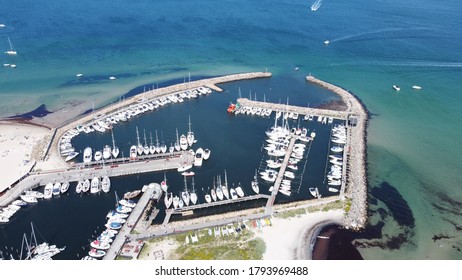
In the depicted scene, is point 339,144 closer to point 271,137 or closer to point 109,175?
point 271,137

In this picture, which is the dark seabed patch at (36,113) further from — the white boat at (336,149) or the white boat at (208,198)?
the white boat at (336,149)

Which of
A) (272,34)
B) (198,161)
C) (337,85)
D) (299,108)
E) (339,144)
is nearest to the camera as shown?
(198,161)

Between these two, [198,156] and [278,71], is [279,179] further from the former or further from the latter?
[278,71]

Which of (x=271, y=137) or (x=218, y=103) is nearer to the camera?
(x=271, y=137)

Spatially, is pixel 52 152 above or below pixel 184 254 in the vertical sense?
above

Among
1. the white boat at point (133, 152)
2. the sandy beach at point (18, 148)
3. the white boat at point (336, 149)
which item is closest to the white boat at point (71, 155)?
the sandy beach at point (18, 148)

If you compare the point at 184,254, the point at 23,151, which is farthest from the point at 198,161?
the point at 23,151

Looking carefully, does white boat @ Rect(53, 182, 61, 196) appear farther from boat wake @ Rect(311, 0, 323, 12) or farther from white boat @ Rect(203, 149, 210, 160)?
boat wake @ Rect(311, 0, 323, 12)
